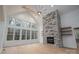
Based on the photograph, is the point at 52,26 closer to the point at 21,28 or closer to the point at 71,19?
the point at 71,19

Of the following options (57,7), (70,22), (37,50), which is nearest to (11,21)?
(37,50)

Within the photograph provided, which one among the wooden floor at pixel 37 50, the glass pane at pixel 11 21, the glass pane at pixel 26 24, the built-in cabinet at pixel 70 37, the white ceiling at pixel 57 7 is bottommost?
the wooden floor at pixel 37 50

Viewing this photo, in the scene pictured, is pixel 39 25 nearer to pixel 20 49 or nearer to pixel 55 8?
pixel 55 8

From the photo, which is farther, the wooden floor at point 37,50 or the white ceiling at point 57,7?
the white ceiling at point 57,7

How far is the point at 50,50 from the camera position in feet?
5.97

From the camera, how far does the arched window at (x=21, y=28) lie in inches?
73.9

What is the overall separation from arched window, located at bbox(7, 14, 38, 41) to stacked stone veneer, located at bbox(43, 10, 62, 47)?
232mm

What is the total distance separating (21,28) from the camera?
193cm

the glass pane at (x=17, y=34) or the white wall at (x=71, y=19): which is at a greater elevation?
the white wall at (x=71, y=19)

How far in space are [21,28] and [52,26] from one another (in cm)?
75

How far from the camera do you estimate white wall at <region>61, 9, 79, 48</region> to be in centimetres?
182

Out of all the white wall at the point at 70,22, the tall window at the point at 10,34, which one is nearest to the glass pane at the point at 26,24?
the tall window at the point at 10,34

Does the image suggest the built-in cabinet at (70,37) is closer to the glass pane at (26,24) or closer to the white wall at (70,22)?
the white wall at (70,22)

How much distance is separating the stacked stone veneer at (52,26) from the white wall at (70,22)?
A: 0.46 feet
